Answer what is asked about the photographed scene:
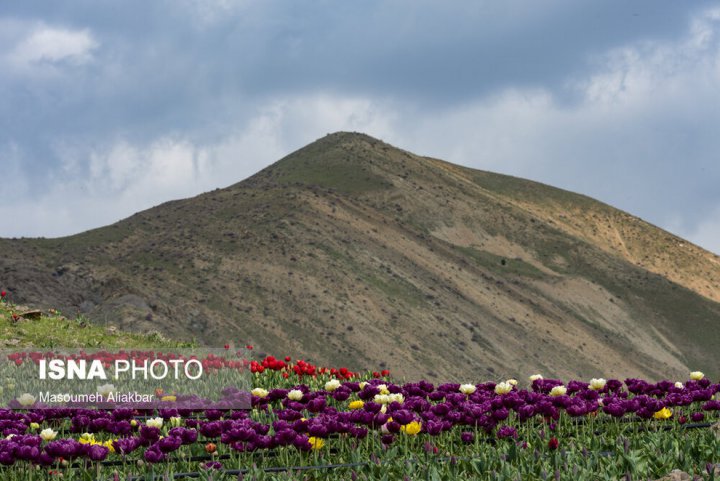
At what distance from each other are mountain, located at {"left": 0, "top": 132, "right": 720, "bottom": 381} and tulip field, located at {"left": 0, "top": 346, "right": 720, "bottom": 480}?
2314 centimetres

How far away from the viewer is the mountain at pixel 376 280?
40844 mm

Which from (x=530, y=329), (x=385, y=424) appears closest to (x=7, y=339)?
(x=385, y=424)

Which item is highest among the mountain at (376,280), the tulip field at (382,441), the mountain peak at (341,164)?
the mountain peak at (341,164)

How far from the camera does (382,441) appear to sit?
9.35 metres

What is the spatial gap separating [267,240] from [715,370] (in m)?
35.6

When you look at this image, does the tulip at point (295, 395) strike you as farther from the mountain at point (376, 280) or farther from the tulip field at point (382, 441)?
the mountain at point (376, 280)

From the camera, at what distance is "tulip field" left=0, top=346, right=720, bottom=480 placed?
8.30 metres

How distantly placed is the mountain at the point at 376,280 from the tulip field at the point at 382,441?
23140 mm

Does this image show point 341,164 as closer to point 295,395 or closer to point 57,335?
point 57,335

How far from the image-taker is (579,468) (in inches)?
312

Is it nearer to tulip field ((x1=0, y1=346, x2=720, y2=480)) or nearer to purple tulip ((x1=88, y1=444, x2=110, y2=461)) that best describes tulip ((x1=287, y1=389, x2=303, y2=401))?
tulip field ((x1=0, y1=346, x2=720, y2=480))

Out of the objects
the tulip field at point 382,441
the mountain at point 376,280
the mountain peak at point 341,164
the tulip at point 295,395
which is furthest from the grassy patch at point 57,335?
the mountain peak at point 341,164

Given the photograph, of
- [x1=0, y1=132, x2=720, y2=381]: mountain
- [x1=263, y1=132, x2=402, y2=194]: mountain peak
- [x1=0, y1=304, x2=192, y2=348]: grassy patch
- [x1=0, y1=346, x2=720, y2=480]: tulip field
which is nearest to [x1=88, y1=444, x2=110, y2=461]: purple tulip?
[x1=0, y1=346, x2=720, y2=480]: tulip field

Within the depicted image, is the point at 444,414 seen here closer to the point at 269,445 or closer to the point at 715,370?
the point at 269,445
